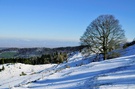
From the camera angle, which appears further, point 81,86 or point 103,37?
point 103,37

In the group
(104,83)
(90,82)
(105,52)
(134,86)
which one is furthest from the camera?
(105,52)

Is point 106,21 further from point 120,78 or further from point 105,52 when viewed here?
point 120,78

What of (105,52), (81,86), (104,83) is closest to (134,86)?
(104,83)

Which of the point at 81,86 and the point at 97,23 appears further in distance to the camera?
the point at 97,23

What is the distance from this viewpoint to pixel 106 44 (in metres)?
41.6

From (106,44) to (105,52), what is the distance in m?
1.49

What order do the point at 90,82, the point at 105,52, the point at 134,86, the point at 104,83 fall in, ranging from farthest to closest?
1. the point at 105,52
2. the point at 90,82
3. the point at 104,83
4. the point at 134,86

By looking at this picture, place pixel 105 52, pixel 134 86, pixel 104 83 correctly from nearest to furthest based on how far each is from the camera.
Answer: pixel 134 86, pixel 104 83, pixel 105 52

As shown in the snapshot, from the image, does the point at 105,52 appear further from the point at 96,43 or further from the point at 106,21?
the point at 106,21

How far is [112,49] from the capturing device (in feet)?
140

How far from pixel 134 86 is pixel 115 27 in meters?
30.1

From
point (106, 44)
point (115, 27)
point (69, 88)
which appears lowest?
point (69, 88)

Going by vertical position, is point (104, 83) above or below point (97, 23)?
below

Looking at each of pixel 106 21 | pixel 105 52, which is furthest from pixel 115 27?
pixel 105 52
